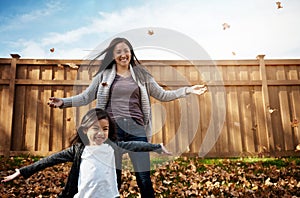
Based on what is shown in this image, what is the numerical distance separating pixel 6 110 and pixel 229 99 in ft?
13.1

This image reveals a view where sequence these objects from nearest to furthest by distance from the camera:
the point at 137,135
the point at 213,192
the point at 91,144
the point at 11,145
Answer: the point at 91,144, the point at 137,135, the point at 213,192, the point at 11,145

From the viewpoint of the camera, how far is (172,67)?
20.3ft

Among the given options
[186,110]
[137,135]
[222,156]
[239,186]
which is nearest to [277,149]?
[222,156]

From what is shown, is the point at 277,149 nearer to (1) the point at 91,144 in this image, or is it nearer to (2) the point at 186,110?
(2) the point at 186,110

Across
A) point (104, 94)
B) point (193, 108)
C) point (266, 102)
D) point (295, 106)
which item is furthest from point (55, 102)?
point (295, 106)

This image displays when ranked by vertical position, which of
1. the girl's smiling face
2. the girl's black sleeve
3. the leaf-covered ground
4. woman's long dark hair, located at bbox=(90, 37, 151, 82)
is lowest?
the leaf-covered ground

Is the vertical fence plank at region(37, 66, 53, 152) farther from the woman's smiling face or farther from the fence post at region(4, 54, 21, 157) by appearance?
the woman's smiling face

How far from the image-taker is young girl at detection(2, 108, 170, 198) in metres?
2.18

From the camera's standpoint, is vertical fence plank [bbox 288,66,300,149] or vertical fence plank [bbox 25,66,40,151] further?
vertical fence plank [bbox 288,66,300,149]

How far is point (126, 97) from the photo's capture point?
2648 millimetres

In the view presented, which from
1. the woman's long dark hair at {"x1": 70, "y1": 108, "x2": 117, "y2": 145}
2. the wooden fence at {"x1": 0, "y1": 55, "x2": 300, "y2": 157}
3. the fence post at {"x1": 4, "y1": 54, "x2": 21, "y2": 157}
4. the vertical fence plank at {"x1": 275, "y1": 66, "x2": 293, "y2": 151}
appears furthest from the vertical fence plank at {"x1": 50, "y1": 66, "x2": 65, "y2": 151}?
the vertical fence plank at {"x1": 275, "y1": 66, "x2": 293, "y2": 151}

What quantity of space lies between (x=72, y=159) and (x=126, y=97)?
2.14 ft

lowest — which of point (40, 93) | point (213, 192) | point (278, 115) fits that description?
point (213, 192)

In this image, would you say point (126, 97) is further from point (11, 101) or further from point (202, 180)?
point (11, 101)
